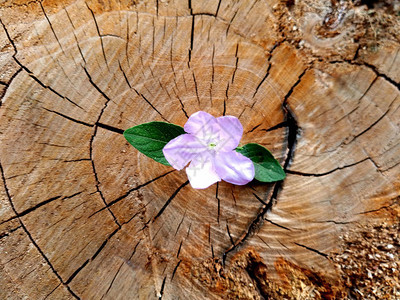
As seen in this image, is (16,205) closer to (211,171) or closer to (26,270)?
(26,270)

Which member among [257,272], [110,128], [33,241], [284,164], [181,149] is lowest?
[33,241]

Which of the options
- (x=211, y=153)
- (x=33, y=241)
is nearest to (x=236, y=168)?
(x=211, y=153)

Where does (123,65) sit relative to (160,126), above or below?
above

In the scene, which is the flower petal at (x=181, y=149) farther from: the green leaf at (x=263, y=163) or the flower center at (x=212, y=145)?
the green leaf at (x=263, y=163)

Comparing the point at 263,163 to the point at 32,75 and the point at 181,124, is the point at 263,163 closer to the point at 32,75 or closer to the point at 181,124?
the point at 181,124

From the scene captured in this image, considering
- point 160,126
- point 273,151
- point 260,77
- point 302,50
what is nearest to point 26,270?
point 160,126

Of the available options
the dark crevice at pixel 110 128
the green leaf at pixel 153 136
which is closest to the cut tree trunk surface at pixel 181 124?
the dark crevice at pixel 110 128
